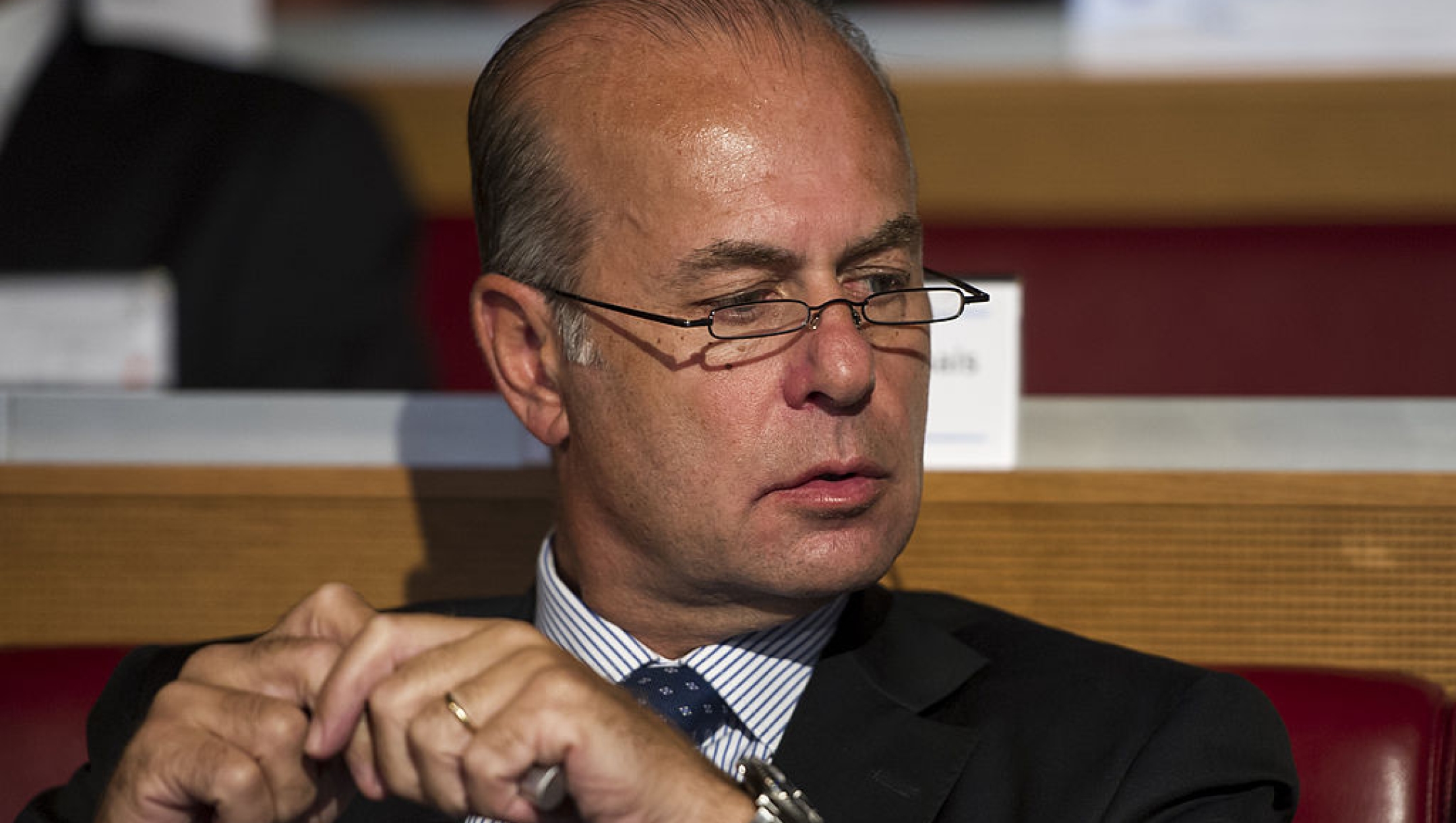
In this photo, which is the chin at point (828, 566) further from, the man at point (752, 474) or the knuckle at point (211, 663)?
the knuckle at point (211, 663)

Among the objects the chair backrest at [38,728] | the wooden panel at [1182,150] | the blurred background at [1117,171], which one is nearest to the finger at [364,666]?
the chair backrest at [38,728]

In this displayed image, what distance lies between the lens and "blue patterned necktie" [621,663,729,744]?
1.23 m

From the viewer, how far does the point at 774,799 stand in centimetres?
95

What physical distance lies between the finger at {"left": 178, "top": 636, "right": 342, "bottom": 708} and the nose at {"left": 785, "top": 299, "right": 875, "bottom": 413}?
1.20 ft

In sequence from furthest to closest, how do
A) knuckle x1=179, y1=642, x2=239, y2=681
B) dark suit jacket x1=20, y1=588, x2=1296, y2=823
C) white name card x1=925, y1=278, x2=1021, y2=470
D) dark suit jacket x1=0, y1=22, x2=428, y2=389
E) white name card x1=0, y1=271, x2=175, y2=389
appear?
dark suit jacket x1=0, y1=22, x2=428, y2=389 → white name card x1=0, y1=271, x2=175, y2=389 → white name card x1=925, y1=278, x2=1021, y2=470 → dark suit jacket x1=20, y1=588, x2=1296, y2=823 → knuckle x1=179, y1=642, x2=239, y2=681

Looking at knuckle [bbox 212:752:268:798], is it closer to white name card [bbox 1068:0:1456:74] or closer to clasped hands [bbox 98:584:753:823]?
clasped hands [bbox 98:584:753:823]

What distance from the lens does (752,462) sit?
1156 mm

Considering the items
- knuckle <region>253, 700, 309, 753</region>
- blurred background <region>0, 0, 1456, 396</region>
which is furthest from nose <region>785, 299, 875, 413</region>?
blurred background <region>0, 0, 1456, 396</region>

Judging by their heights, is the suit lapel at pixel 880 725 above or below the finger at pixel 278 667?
below

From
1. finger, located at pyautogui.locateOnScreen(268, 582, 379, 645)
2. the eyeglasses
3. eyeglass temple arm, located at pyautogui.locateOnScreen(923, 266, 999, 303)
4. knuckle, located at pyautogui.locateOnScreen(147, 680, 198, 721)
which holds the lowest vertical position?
knuckle, located at pyautogui.locateOnScreen(147, 680, 198, 721)

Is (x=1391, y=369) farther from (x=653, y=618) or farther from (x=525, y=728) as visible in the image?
(x=525, y=728)

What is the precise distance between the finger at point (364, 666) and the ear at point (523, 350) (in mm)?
384

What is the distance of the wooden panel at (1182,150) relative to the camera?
282 centimetres

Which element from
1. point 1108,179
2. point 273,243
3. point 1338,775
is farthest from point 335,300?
point 1338,775
